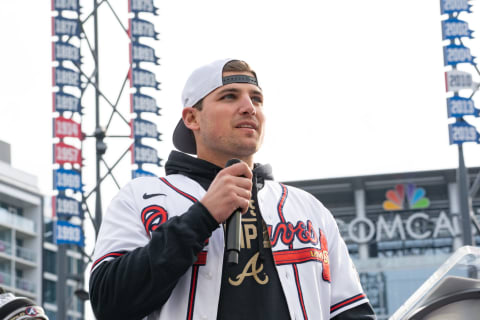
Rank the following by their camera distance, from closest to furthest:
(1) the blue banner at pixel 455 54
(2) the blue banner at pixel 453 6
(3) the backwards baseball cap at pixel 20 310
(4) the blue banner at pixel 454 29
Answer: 1. (3) the backwards baseball cap at pixel 20 310
2. (1) the blue banner at pixel 455 54
3. (4) the blue banner at pixel 454 29
4. (2) the blue banner at pixel 453 6

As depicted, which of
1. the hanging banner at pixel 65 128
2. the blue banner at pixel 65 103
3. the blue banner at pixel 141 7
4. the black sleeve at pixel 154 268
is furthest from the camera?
the blue banner at pixel 141 7

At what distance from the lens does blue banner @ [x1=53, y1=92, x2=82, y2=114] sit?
23703 millimetres

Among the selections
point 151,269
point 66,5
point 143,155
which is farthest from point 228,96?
point 143,155

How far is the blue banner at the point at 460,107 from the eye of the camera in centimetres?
1892

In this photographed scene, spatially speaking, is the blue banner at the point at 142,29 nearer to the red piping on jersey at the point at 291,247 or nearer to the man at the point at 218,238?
the man at the point at 218,238

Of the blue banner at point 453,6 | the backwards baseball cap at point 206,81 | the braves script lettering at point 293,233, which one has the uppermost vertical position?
the blue banner at point 453,6

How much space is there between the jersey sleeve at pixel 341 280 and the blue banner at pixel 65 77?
2109cm

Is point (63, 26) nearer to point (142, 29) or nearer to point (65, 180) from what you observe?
point (142, 29)

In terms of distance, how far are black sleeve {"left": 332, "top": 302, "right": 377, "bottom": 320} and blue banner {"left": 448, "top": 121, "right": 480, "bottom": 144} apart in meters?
15.6

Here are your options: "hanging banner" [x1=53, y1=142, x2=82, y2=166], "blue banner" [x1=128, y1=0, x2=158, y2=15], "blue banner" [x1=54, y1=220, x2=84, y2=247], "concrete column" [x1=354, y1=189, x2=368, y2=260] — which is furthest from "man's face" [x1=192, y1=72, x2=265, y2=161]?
"concrete column" [x1=354, y1=189, x2=368, y2=260]

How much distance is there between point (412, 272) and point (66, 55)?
39.6 metres

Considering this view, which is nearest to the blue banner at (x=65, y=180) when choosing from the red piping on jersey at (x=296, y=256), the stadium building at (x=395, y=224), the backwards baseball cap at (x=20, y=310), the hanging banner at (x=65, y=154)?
the hanging banner at (x=65, y=154)

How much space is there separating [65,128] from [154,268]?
21001 mm

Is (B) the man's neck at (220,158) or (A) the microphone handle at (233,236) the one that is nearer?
(A) the microphone handle at (233,236)
